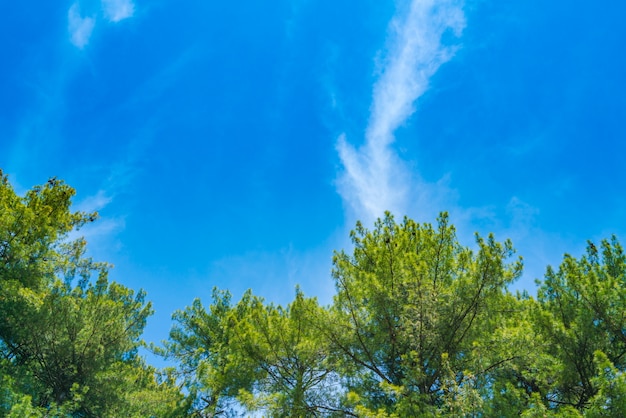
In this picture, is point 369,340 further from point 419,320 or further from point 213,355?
point 213,355

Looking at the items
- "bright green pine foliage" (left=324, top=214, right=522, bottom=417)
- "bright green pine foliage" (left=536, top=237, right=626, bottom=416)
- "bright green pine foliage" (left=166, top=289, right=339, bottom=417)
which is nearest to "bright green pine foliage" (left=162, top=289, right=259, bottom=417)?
"bright green pine foliage" (left=166, top=289, right=339, bottom=417)

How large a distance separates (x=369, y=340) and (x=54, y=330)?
9017 millimetres

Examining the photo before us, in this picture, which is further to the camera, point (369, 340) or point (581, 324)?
point (369, 340)

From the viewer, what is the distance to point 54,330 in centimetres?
1091

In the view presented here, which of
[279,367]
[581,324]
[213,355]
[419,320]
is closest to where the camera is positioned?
[581,324]

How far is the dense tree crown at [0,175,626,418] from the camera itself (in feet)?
23.1

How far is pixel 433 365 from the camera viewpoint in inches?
316

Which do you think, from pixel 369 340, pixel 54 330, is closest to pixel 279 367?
pixel 369 340

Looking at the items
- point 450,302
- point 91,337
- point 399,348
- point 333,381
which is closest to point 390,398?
point 399,348

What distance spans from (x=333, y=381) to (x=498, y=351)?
431 cm

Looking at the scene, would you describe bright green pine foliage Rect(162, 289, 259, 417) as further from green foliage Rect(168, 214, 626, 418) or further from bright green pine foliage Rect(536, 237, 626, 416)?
bright green pine foliage Rect(536, 237, 626, 416)

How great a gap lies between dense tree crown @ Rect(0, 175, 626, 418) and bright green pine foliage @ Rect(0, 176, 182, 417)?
0.04 metres

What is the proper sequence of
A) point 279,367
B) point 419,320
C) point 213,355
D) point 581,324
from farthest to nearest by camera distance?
point 213,355 → point 279,367 → point 419,320 → point 581,324

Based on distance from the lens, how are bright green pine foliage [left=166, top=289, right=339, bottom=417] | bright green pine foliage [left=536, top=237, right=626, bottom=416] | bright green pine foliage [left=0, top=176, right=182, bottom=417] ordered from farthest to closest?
1. bright green pine foliage [left=0, top=176, right=182, bottom=417]
2. bright green pine foliage [left=166, top=289, right=339, bottom=417]
3. bright green pine foliage [left=536, top=237, right=626, bottom=416]
